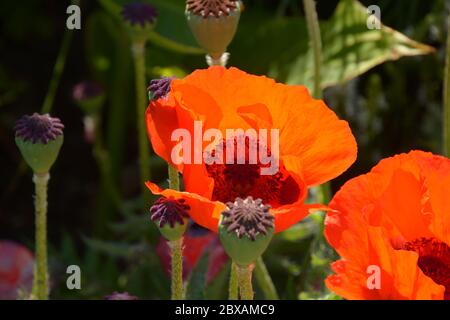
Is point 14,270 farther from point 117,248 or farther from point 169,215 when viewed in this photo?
point 169,215

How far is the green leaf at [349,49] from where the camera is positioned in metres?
1.29

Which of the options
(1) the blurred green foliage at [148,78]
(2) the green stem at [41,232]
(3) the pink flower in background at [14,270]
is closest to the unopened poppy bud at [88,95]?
(1) the blurred green foliage at [148,78]

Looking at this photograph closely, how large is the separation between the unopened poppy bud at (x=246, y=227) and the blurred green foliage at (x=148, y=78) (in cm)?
50

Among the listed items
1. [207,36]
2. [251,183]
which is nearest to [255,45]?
[207,36]

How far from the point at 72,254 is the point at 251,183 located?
541 mm

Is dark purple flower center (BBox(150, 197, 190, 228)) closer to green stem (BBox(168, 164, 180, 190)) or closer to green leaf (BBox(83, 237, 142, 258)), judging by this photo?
green stem (BBox(168, 164, 180, 190))

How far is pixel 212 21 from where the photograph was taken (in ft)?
2.93

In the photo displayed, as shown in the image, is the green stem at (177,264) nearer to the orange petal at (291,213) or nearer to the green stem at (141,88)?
the orange petal at (291,213)

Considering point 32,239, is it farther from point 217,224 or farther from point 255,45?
point 217,224

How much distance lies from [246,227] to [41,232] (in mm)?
278

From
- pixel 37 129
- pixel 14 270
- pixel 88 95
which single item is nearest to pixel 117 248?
pixel 14 270

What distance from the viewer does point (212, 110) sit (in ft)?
2.56

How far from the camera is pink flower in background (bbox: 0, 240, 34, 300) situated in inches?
46.9

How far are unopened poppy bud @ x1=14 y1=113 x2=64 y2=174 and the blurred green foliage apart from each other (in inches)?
13.1
